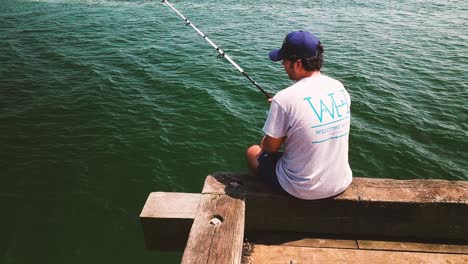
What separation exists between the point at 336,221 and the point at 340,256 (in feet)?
1.20

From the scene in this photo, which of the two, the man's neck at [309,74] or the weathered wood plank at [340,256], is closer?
the man's neck at [309,74]

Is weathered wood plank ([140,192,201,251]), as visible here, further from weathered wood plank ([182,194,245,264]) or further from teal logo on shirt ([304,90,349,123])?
teal logo on shirt ([304,90,349,123])

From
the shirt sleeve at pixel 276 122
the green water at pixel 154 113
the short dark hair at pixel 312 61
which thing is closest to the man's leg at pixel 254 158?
the shirt sleeve at pixel 276 122

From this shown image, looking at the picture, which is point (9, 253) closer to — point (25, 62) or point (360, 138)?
point (360, 138)

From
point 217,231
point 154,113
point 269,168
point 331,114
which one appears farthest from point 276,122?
point 154,113

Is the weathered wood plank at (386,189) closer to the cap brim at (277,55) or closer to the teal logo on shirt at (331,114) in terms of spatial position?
the teal logo on shirt at (331,114)

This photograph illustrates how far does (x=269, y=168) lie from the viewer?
12.4 feet

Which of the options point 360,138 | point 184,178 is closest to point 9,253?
point 184,178

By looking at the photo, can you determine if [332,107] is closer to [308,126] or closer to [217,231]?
[308,126]

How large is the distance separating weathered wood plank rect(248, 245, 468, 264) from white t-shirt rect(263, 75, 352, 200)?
2.19 ft

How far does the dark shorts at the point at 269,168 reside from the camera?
3711 millimetres

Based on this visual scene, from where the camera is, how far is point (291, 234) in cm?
396

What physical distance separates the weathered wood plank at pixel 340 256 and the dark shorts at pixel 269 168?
72 centimetres

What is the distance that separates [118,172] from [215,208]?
17.2 ft
